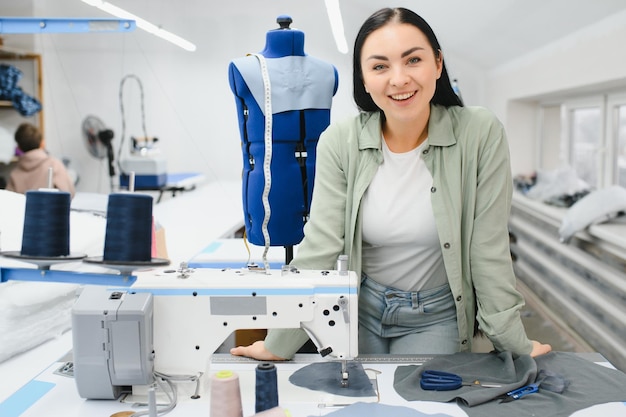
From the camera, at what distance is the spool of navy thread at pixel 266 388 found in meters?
1.14

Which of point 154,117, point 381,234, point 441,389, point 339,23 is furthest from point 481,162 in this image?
point 154,117

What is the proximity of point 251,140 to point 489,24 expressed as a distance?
2.09 metres

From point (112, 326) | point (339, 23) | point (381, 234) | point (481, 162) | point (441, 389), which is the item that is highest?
point (339, 23)

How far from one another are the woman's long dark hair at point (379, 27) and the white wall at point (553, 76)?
1.76 metres

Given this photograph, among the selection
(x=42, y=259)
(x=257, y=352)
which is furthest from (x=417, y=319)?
(x=42, y=259)

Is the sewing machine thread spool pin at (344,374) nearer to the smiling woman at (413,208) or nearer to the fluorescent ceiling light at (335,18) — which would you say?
the smiling woman at (413,208)

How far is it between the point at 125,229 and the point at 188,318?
0.82 ft

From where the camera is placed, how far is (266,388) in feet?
3.75

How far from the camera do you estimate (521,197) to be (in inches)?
189

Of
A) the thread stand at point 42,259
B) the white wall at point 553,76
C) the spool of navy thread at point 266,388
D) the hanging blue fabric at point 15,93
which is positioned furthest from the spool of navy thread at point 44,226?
the hanging blue fabric at point 15,93

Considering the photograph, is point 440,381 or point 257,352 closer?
point 440,381

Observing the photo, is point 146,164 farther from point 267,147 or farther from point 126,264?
point 126,264

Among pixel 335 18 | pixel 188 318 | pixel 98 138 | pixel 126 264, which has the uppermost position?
pixel 335 18

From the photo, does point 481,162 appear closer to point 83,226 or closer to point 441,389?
point 441,389
